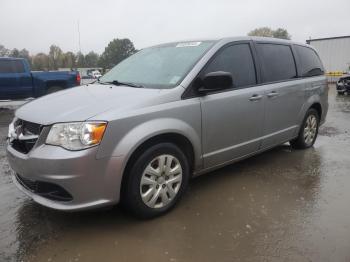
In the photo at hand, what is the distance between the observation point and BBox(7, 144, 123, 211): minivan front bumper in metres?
2.65

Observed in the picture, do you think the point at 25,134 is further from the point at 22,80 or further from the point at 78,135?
the point at 22,80

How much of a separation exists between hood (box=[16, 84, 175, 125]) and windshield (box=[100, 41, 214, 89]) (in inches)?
9.9

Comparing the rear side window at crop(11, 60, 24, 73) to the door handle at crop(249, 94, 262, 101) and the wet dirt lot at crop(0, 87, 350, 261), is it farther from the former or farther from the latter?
the door handle at crop(249, 94, 262, 101)

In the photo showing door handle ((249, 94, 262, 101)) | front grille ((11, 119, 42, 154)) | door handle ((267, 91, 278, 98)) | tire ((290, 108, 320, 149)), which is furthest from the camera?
tire ((290, 108, 320, 149))

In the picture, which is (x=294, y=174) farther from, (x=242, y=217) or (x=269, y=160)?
(x=242, y=217)

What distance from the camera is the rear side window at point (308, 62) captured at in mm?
5121

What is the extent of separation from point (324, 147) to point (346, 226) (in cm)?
289

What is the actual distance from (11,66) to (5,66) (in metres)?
0.19

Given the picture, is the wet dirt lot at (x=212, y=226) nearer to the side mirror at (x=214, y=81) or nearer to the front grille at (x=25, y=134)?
the front grille at (x=25, y=134)

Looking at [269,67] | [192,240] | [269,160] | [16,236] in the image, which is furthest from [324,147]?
[16,236]

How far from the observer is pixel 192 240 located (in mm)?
2834

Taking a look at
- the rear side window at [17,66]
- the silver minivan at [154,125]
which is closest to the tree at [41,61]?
the rear side window at [17,66]

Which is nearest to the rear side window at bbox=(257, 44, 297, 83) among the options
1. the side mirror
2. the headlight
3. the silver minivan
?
the silver minivan

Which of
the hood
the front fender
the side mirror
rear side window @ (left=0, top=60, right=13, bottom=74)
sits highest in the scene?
rear side window @ (left=0, top=60, right=13, bottom=74)
